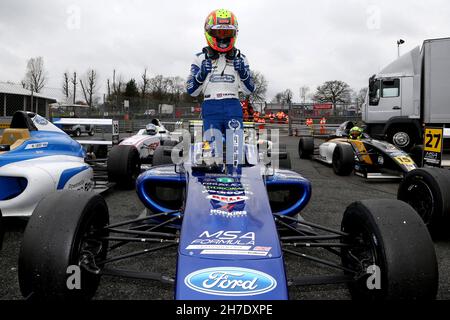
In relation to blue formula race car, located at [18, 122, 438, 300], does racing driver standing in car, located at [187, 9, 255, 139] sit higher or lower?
higher

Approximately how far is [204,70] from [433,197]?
2.98 meters

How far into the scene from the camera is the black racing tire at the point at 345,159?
839 cm

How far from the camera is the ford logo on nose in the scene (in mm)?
1974

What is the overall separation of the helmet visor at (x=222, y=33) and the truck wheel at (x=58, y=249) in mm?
2860

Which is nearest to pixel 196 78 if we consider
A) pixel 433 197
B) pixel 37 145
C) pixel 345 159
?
pixel 37 145

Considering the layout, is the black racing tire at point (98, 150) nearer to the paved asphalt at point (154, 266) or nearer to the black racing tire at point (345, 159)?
the paved asphalt at point (154, 266)

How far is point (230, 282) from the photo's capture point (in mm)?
2018

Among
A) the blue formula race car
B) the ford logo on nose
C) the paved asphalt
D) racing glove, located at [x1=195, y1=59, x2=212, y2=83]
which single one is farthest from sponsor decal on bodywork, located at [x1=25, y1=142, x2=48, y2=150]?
the ford logo on nose

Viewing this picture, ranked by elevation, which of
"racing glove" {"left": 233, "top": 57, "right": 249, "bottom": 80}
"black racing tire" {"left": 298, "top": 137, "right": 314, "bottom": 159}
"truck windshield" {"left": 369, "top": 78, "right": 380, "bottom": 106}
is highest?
"truck windshield" {"left": 369, "top": 78, "right": 380, "bottom": 106}

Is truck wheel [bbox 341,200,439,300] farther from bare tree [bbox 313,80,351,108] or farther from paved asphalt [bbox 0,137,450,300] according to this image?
bare tree [bbox 313,80,351,108]

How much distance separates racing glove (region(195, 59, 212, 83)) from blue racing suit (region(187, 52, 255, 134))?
0.7 inches

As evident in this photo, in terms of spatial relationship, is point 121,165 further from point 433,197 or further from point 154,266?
point 433,197

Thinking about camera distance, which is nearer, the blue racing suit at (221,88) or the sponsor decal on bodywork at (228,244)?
the sponsor decal on bodywork at (228,244)

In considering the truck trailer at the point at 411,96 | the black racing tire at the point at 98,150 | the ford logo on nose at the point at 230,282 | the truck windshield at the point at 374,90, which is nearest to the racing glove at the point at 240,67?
the ford logo on nose at the point at 230,282
